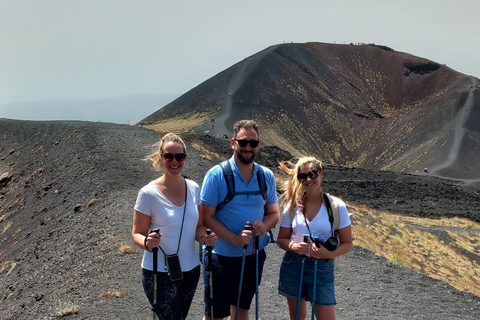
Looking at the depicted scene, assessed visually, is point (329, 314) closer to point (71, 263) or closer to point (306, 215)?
point (306, 215)

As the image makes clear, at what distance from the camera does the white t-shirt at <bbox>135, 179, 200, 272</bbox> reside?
4125 mm

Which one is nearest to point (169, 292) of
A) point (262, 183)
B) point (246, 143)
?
point (262, 183)

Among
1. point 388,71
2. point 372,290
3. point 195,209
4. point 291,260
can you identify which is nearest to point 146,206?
point 195,209

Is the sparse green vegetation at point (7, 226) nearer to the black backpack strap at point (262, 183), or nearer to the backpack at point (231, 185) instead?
the backpack at point (231, 185)

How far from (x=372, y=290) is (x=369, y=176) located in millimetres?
32806

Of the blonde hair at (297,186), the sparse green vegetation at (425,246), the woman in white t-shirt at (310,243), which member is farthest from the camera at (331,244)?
the sparse green vegetation at (425,246)

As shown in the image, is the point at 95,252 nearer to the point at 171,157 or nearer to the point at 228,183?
the point at 171,157

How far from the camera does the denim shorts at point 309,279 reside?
4.58 metres

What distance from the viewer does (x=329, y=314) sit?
15.1ft

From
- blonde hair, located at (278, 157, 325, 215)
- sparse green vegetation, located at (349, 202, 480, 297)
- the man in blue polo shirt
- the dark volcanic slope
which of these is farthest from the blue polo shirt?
sparse green vegetation, located at (349, 202, 480, 297)

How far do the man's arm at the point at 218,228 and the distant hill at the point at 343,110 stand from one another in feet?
165

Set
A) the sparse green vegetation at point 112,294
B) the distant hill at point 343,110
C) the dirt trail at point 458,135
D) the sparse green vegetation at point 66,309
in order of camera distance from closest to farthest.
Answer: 1. the sparse green vegetation at point 66,309
2. the sparse green vegetation at point 112,294
3. the dirt trail at point 458,135
4. the distant hill at point 343,110

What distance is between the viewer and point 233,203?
446 centimetres

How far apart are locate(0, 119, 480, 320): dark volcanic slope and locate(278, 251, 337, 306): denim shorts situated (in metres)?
2.64
